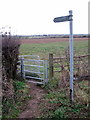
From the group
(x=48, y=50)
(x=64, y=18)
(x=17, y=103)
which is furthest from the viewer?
(x=48, y=50)

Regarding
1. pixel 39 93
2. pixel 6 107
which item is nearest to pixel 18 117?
pixel 6 107

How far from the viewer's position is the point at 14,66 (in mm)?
7125

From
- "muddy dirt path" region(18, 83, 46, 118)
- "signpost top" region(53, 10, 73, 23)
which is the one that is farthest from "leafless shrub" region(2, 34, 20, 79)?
"signpost top" region(53, 10, 73, 23)

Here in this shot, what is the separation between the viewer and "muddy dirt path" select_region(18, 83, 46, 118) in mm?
4507

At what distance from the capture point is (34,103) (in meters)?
5.29

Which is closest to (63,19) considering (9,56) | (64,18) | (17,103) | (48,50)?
(64,18)

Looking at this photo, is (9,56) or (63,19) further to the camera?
(9,56)

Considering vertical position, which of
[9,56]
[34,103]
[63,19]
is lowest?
[34,103]

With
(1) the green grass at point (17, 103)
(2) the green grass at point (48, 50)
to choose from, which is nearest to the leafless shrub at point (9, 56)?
Answer: (1) the green grass at point (17, 103)

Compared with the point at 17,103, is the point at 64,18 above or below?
above

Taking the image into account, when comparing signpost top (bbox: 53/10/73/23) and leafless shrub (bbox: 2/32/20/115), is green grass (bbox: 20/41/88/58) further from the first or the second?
signpost top (bbox: 53/10/73/23)

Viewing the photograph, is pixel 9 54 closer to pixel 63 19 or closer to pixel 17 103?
pixel 17 103

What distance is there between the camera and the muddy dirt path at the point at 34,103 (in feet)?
14.8

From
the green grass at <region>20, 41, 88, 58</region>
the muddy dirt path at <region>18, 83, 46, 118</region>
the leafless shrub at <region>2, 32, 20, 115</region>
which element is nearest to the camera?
the muddy dirt path at <region>18, 83, 46, 118</region>
